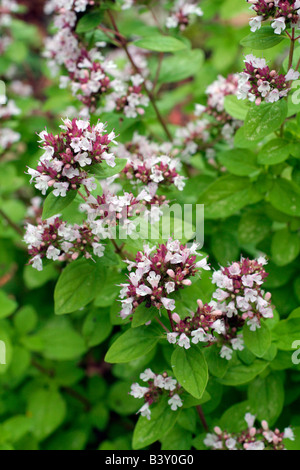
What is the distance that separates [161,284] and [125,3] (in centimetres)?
222

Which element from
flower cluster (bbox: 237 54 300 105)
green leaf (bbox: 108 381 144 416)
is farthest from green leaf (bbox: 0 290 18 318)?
flower cluster (bbox: 237 54 300 105)

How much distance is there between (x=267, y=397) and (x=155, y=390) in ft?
2.46

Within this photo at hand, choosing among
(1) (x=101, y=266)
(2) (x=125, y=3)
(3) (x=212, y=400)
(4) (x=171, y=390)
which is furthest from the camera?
(2) (x=125, y=3)

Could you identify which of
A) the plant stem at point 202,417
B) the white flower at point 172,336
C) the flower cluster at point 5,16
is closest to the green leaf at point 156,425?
the plant stem at point 202,417

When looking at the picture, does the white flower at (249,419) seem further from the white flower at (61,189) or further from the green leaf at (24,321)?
the green leaf at (24,321)

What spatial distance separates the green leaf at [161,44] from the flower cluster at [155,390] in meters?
1.97

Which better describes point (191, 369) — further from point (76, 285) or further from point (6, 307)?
point (6, 307)

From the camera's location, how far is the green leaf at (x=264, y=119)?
2371 mm

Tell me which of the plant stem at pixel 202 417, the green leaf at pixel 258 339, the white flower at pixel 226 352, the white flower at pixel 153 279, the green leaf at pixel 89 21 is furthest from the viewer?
the green leaf at pixel 89 21

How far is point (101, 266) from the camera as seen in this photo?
248cm

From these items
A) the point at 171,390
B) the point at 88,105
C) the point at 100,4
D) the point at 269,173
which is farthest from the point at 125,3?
the point at 171,390

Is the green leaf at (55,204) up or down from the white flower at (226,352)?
up

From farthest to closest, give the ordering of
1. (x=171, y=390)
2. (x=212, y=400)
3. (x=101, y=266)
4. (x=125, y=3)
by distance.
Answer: (x=125, y=3) → (x=212, y=400) → (x=101, y=266) → (x=171, y=390)
